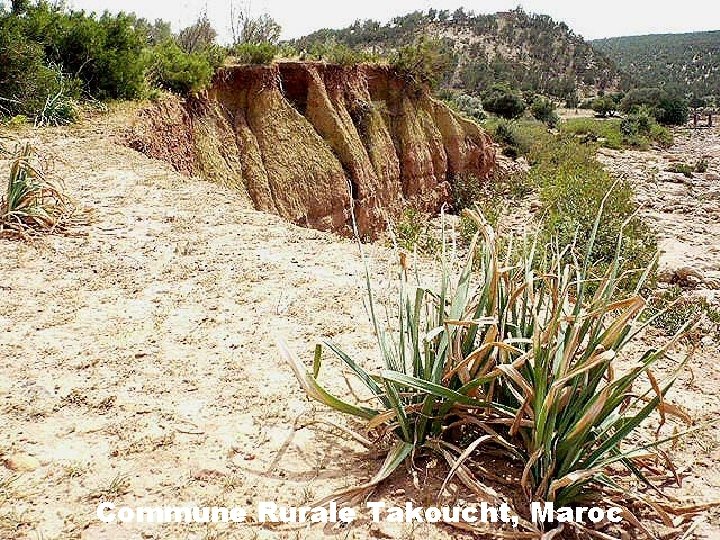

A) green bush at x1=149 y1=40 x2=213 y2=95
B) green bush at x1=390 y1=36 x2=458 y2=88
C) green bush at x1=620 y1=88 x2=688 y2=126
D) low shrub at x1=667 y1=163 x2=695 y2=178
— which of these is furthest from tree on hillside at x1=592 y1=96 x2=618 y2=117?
green bush at x1=149 y1=40 x2=213 y2=95

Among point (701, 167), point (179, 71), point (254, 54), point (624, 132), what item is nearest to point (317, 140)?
point (254, 54)

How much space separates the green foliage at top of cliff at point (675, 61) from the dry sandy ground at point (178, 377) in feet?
269

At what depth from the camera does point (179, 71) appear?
40.8ft

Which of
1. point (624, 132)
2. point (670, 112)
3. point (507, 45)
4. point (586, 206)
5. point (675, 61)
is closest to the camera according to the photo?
point (586, 206)

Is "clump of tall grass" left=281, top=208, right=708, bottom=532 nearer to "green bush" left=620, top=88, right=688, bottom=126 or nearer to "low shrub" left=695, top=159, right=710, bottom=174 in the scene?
"low shrub" left=695, top=159, right=710, bottom=174

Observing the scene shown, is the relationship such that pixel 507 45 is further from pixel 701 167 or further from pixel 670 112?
pixel 701 167

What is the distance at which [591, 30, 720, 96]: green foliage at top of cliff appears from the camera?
93219 millimetres

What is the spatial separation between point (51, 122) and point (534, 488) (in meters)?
9.93

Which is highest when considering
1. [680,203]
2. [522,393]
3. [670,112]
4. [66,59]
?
[66,59]

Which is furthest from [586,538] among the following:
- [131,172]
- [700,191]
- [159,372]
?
[700,191]

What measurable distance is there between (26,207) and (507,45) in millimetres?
80291

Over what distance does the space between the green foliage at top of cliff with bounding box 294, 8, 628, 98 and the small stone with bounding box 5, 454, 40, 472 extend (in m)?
60.5

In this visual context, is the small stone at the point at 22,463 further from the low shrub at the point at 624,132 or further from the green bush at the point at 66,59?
the low shrub at the point at 624,132

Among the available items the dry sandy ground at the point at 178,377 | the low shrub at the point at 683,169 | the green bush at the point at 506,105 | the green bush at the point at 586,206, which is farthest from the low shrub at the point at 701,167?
the dry sandy ground at the point at 178,377
